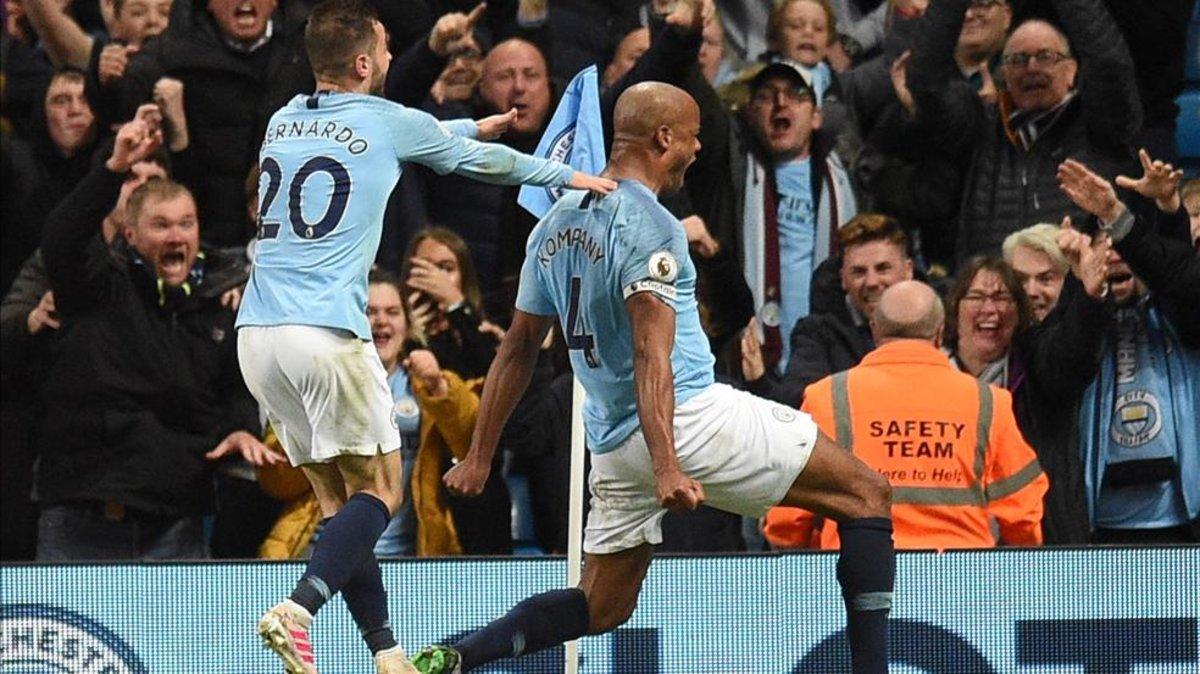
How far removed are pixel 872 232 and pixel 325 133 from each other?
324 centimetres

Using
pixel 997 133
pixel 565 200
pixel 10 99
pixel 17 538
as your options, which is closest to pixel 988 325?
pixel 997 133

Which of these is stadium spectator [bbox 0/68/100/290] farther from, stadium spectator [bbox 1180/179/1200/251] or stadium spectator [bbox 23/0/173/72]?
stadium spectator [bbox 1180/179/1200/251]

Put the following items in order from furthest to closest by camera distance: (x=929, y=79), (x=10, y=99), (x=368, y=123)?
(x=10, y=99)
(x=929, y=79)
(x=368, y=123)

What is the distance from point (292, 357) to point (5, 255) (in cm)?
418

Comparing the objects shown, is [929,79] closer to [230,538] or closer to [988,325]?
[988,325]

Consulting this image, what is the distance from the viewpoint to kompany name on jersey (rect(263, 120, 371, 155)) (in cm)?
758

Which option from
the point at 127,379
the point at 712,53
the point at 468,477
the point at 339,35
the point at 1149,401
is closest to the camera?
the point at 339,35

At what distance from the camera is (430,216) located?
36.6ft

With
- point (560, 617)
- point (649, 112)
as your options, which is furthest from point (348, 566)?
point (649, 112)

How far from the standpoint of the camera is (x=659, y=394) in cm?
719

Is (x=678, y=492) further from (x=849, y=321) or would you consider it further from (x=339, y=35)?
(x=849, y=321)

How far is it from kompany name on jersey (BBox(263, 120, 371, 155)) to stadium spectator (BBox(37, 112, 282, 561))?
2219 mm

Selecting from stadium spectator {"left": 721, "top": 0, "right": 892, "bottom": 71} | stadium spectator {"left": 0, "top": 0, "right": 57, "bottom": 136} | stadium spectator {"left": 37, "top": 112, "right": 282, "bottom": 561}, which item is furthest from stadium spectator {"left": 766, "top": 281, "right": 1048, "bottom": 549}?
stadium spectator {"left": 0, "top": 0, "right": 57, "bottom": 136}

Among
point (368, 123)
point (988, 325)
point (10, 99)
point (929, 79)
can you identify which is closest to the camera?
point (368, 123)
